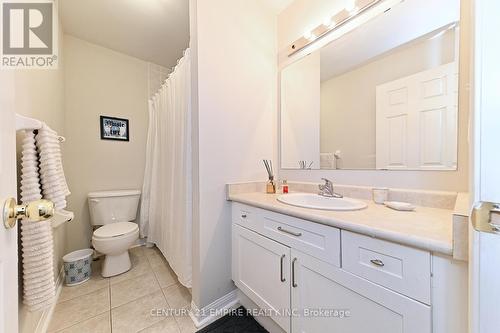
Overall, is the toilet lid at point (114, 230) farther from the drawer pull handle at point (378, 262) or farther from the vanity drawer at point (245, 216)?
the drawer pull handle at point (378, 262)

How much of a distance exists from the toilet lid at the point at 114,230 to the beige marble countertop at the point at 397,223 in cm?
147

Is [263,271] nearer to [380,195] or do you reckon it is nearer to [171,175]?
[380,195]

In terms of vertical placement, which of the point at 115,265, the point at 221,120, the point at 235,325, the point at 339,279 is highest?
the point at 221,120

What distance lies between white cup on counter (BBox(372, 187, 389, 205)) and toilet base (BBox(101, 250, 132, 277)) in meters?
2.09

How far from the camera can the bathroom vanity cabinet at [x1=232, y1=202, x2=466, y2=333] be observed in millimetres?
569

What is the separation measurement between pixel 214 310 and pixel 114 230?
45.4 inches

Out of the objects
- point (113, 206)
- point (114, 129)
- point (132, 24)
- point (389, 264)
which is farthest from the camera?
point (114, 129)

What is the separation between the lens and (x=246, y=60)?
1.49 metres

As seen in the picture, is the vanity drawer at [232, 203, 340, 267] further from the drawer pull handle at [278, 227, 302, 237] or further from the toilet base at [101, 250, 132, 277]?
the toilet base at [101, 250, 132, 277]

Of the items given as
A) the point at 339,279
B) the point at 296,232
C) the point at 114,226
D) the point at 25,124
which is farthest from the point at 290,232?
the point at 114,226

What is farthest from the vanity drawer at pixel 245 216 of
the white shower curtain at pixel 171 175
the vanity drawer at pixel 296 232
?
the white shower curtain at pixel 171 175

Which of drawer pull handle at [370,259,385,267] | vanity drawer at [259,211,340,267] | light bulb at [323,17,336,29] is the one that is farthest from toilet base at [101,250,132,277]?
light bulb at [323,17,336,29]

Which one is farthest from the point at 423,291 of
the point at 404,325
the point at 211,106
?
the point at 211,106

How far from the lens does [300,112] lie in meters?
1.58
